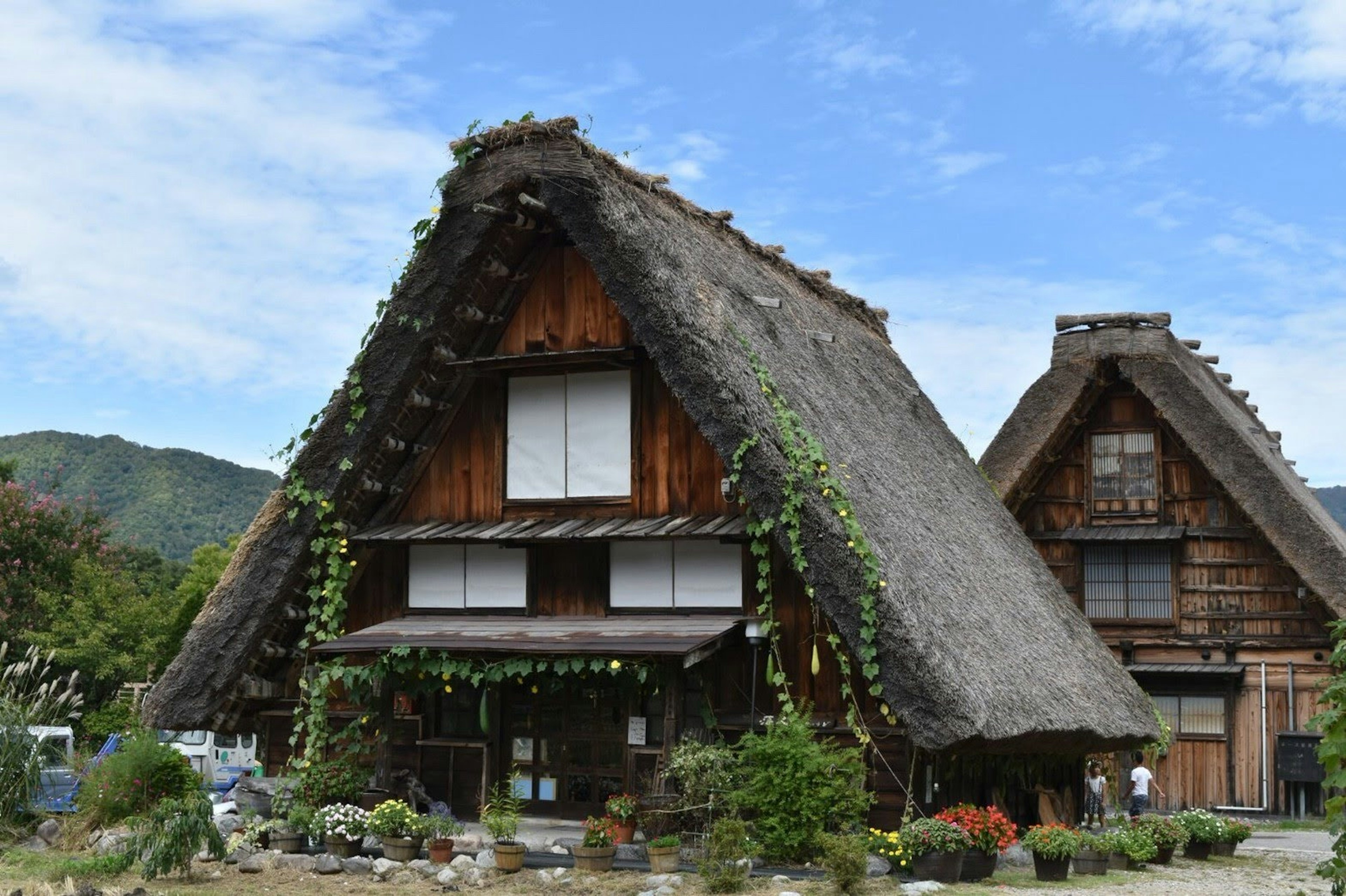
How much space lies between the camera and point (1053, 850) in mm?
15227

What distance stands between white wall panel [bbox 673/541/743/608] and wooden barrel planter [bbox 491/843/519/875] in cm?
317

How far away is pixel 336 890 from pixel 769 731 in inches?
176

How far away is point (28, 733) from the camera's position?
57.6 feet

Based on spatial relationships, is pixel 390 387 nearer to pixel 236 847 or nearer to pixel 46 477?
pixel 236 847

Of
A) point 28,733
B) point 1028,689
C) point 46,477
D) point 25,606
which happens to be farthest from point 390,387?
point 46,477

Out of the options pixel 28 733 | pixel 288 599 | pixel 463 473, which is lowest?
pixel 28 733

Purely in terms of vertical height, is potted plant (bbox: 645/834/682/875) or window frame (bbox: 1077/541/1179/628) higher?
window frame (bbox: 1077/541/1179/628)

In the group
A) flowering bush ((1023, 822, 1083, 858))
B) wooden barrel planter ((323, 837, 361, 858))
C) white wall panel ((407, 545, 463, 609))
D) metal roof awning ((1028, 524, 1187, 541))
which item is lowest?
wooden barrel planter ((323, 837, 361, 858))

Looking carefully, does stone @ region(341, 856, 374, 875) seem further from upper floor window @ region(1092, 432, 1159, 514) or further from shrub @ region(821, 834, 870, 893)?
upper floor window @ region(1092, 432, 1159, 514)

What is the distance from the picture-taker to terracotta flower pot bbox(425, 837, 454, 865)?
15.4 metres

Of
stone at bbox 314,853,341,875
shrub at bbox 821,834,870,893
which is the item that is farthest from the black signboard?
stone at bbox 314,853,341,875

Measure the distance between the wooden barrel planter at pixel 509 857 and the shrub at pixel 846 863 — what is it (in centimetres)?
247

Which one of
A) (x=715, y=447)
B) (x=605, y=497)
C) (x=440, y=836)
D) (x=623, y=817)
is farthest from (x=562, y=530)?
(x=440, y=836)

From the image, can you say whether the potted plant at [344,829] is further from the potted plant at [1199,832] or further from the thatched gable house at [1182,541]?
the thatched gable house at [1182,541]
